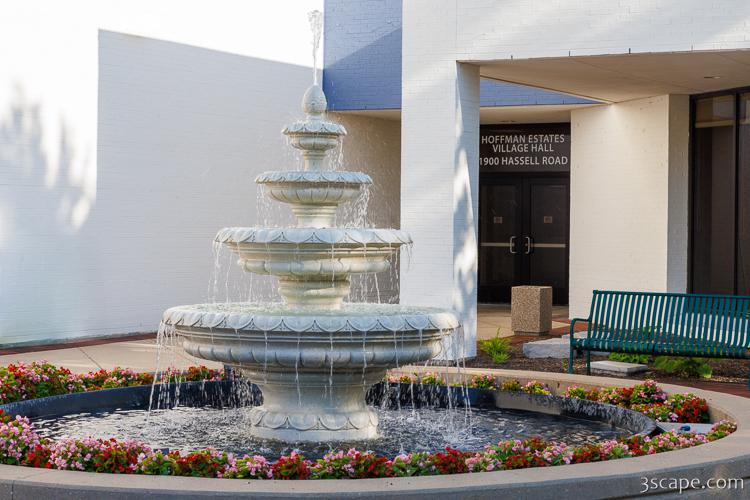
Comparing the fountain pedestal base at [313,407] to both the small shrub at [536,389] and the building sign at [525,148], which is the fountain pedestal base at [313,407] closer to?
the small shrub at [536,389]

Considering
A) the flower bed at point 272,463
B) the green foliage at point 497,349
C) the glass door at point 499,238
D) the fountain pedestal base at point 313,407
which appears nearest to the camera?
the flower bed at point 272,463

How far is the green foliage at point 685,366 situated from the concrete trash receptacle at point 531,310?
4.17 metres

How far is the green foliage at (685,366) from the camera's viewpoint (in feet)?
41.1

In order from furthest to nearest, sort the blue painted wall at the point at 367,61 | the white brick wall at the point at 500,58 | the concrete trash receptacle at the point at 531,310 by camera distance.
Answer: the blue painted wall at the point at 367,61 → the concrete trash receptacle at the point at 531,310 → the white brick wall at the point at 500,58

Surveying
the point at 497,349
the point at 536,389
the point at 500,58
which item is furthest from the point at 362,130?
the point at 536,389

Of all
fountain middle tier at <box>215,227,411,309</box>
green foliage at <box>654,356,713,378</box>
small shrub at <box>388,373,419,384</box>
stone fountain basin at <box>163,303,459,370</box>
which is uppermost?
fountain middle tier at <box>215,227,411,309</box>

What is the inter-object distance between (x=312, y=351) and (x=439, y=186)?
6.83 m

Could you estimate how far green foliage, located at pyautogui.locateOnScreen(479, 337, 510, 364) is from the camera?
13.4m

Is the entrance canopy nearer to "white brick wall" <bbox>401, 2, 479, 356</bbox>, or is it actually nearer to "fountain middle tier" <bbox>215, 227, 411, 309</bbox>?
"white brick wall" <bbox>401, 2, 479, 356</bbox>

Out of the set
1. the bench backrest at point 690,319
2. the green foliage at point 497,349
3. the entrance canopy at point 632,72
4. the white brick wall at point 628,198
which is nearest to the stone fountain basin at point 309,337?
the bench backrest at point 690,319

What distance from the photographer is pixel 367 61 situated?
1977 cm

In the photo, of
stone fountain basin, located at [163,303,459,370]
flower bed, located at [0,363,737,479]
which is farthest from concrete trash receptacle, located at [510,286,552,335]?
flower bed, located at [0,363,737,479]

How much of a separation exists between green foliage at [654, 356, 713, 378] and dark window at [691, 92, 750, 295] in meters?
3.12

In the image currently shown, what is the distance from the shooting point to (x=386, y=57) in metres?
19.7
